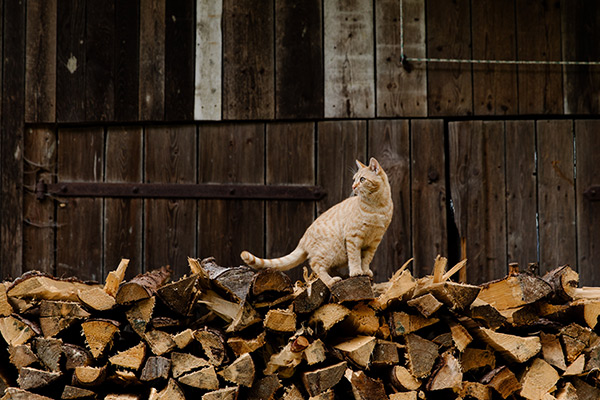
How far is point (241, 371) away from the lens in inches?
89.5

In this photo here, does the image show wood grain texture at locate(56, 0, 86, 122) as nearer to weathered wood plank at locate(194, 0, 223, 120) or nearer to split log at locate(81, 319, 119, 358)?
weathered wood plank at locate(194, 0, 223, 120)

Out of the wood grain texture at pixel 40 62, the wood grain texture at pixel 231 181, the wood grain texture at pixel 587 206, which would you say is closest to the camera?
the wood grain texture at pixel 587 206

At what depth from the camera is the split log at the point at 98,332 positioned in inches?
91.0

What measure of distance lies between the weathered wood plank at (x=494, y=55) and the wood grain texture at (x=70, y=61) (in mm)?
2465

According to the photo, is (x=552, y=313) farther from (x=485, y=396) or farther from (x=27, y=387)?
(x=27, y=387)

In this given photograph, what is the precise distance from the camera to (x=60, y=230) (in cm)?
384

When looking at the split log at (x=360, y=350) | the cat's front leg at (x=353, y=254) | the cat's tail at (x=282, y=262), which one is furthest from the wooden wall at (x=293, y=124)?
the split log at (x=360, y=350)

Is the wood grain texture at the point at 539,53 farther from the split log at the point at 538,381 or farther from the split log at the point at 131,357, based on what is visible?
the split log at the point at 131,357

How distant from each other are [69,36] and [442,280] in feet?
9.40

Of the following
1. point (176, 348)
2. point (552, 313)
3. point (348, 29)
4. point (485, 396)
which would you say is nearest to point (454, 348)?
point (485, 396)

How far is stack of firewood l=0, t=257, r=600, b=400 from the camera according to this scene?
2.29 m

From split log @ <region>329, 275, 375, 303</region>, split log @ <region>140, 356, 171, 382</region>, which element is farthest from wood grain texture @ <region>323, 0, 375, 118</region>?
split log @ <region>140, 356, 171, 382</region>

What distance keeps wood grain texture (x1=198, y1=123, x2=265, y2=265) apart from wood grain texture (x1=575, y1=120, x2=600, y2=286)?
75.9 inches

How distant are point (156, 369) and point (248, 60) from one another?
2.17 m
